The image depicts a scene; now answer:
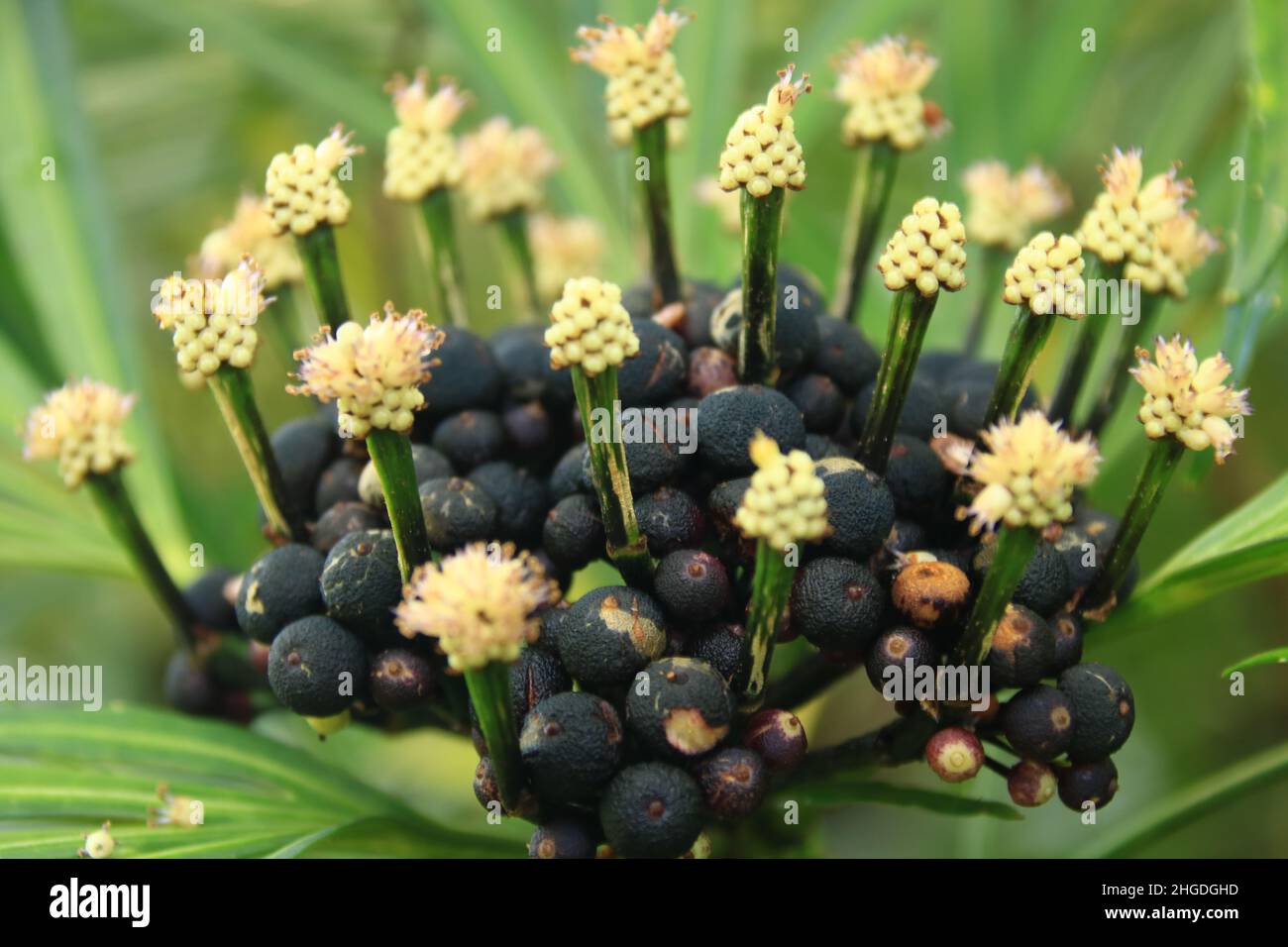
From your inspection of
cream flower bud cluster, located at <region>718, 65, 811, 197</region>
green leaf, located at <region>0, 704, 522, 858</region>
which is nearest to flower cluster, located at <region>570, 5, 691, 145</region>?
cream flower bud cluster, located at <region>718, 65, 811, 197</region>

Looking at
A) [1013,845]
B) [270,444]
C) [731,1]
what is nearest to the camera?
[270,444]

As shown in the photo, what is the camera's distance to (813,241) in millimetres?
2281

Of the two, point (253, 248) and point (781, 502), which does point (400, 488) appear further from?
point (253, 248)

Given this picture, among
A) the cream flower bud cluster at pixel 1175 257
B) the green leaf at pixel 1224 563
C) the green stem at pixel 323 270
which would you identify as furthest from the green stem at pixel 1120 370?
the green stem at pixel 323 270

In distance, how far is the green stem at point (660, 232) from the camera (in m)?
1.48

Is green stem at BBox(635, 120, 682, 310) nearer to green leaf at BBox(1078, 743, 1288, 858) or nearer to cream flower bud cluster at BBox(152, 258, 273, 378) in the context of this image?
cream flower bud cluster at BBox(152, 258, 273, 378)

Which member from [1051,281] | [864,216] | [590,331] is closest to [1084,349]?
[1051,281]

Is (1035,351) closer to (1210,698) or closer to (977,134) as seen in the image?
(977,134)

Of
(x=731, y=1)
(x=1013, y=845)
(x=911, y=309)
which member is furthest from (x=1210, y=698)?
(x=911, y=309)

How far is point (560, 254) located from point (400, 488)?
2.88ft

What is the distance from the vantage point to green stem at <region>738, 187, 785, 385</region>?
4.03 feet

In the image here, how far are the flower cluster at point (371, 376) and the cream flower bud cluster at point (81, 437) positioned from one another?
0.39m

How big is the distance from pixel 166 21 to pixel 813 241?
1393mm

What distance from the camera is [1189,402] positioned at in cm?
118
